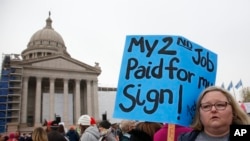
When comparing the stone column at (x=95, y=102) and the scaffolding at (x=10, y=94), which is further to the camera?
the stone column at (x=95, y=102)

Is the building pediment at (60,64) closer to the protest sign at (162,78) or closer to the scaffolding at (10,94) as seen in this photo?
the scaffolding at (10,94)

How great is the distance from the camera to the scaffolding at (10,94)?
41.4m

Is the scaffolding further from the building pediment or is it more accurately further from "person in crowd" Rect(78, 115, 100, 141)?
"person in crowd" Rect(78, 115, 100, 141)

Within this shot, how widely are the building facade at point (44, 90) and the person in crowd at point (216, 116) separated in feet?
134

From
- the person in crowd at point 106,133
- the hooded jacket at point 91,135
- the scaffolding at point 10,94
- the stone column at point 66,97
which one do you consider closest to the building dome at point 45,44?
the stone column at point 66,97

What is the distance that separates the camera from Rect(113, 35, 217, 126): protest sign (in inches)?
108

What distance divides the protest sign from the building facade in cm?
4000

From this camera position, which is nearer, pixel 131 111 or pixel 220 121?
pixel 220 121

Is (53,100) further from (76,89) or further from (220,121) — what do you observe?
(220,121)

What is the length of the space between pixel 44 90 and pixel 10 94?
640 cm

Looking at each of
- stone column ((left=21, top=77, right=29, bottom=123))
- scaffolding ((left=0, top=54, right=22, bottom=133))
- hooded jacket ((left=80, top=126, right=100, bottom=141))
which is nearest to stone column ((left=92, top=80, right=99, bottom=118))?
stone column ((left=21, top=77, right=29, bottom=123))

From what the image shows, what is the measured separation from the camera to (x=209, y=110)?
2346mm

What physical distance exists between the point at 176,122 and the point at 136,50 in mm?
890

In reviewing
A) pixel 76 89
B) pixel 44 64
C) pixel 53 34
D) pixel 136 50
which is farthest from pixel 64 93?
pixel 136 50
